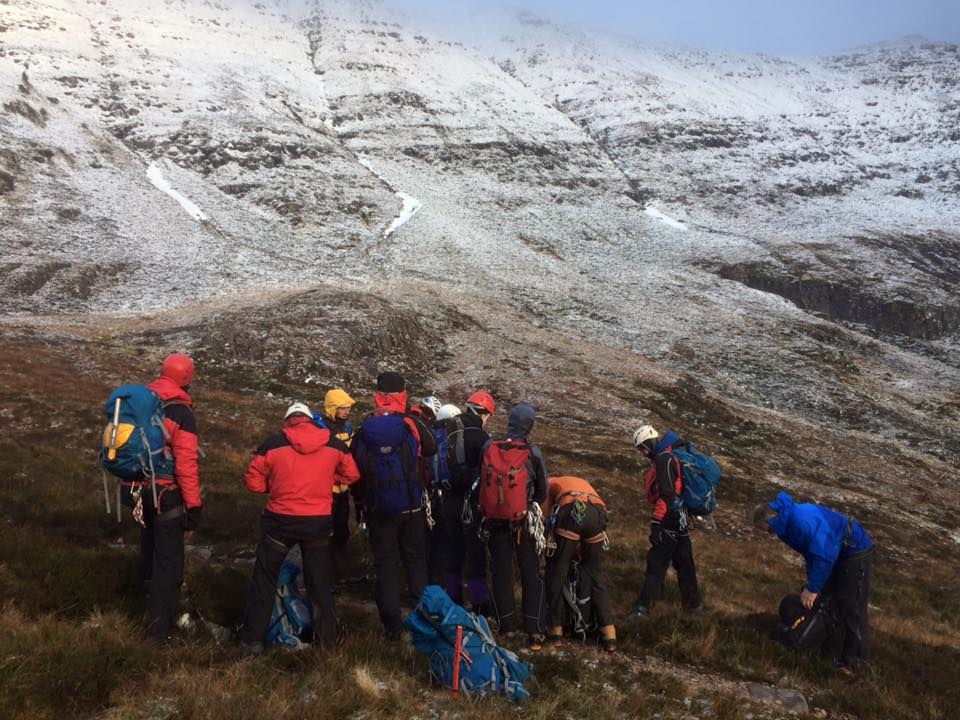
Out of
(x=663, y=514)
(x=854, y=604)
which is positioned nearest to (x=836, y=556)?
(x=854, y=604)

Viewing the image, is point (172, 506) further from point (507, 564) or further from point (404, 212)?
point (404, 212)

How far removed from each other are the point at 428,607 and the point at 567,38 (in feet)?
629

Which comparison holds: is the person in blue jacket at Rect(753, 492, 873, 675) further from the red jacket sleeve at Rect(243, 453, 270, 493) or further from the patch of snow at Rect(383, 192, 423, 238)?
the patch of snow at Rect(383, 192, 423, 238)

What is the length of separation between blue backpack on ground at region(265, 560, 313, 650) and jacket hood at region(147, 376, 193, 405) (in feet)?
7.27

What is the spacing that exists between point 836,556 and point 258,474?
706cm

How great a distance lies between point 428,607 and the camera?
19.5ft

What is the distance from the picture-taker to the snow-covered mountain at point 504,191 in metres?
43.3

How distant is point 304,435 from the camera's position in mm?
6344

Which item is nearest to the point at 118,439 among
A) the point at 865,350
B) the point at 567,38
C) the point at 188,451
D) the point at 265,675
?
the point at 188,451

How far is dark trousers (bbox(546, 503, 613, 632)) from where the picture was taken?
7.43 metres

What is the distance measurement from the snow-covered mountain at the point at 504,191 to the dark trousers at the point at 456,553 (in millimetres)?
23013

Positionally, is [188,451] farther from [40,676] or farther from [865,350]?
[865,350]

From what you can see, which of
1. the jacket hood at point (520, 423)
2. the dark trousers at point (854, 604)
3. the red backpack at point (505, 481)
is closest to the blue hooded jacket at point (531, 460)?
the jacket hood at point (520, 423)

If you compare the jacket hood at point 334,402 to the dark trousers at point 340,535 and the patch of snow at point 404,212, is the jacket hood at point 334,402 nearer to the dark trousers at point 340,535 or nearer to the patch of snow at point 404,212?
the dark trousers at point 340,535
